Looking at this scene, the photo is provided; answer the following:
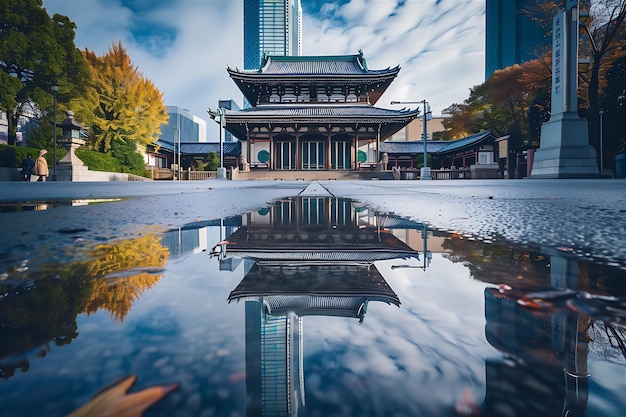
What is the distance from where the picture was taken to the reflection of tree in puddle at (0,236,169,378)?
38 centimetres

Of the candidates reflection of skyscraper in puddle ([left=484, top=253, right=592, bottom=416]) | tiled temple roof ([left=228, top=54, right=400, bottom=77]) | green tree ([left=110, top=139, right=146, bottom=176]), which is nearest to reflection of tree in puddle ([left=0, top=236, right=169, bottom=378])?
reflection of skyscraper in puddle ([left=484, top=253, right=592, bottom=416])

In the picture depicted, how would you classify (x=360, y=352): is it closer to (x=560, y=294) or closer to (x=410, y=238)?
(x=560, y=294)

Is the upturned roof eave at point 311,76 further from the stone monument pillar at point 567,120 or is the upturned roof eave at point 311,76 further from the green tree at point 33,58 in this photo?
the stone monument pillar at point 567,120

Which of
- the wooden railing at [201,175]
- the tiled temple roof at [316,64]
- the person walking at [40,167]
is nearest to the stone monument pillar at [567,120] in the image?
the tiled temple roof at [316,64]

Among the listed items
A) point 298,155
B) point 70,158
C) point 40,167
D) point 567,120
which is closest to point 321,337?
point 567,120

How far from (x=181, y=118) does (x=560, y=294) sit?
103858 millimetres

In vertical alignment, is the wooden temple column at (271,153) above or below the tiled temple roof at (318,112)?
below

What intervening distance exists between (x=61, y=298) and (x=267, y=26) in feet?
302

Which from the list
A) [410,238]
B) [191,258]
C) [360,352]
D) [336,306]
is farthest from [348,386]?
[410,238]

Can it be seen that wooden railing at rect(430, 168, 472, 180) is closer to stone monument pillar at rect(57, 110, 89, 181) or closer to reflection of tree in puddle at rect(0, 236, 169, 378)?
stone monument pillar at rect(57, 110, 89, 181)

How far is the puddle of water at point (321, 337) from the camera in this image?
0.97ft

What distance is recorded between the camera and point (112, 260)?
830 mm

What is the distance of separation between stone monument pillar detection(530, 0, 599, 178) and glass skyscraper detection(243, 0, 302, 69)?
78090 mm

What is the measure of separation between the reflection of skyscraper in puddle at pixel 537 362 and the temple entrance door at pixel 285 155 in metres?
22.0
